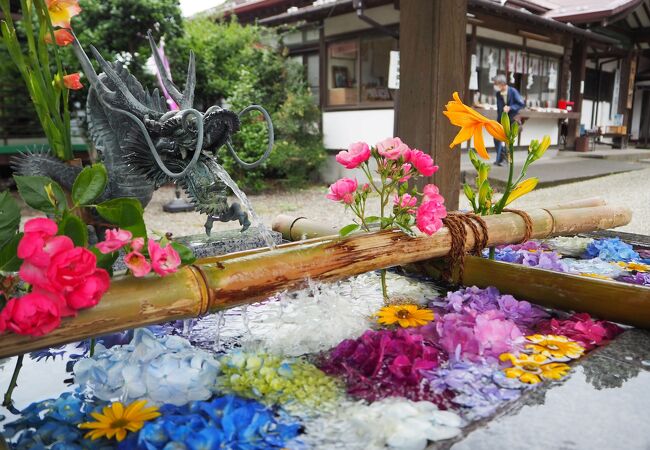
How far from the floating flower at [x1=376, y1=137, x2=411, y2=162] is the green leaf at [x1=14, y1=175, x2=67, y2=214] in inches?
41.8

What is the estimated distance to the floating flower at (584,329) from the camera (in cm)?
170

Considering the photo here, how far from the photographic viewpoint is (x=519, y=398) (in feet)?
4.27

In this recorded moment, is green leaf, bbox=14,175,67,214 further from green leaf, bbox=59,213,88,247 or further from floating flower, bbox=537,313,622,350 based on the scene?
floating flower, bbox=537,313,622,350

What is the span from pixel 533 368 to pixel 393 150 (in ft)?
2.82

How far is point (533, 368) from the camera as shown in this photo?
4.93ft

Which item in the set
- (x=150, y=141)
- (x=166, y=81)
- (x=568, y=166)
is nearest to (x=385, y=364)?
(x=150, y=141)

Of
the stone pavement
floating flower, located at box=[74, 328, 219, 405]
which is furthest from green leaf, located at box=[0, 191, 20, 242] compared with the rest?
the stone pavement

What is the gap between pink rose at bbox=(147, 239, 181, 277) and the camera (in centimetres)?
119

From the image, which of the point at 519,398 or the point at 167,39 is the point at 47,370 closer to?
the point at 519,398

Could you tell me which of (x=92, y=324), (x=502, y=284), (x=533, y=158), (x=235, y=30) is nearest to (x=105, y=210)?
(x=92, y=324)

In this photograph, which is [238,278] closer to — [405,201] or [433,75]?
[405,201]

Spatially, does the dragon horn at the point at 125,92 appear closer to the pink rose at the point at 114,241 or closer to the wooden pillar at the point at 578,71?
the pink rose at the point at 114,241

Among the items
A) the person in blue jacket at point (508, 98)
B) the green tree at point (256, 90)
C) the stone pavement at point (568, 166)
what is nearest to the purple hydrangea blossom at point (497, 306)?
the stone pavement at point (568, 166)

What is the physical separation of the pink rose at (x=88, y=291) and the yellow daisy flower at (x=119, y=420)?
32cm
